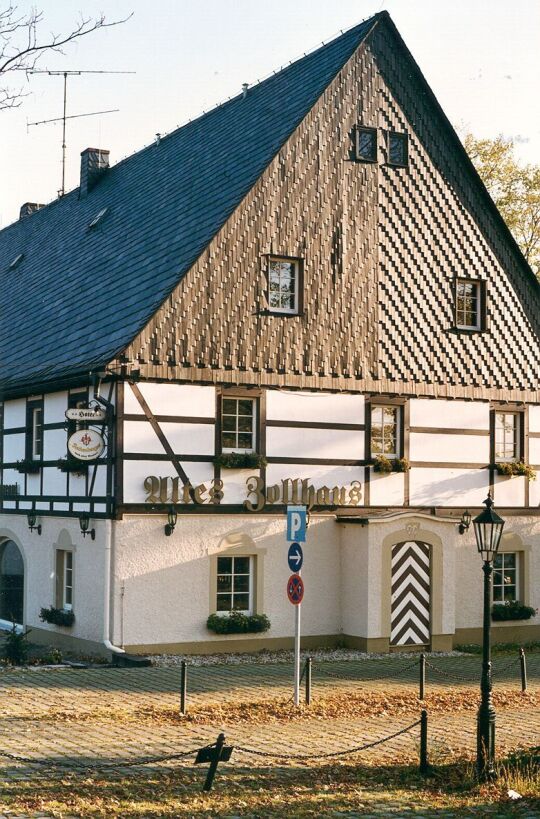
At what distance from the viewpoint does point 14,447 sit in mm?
27547

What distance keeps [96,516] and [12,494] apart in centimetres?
483

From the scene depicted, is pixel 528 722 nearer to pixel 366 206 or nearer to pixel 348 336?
pixel 348 336

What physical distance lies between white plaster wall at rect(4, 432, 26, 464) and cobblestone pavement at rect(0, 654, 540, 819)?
7.31 meters

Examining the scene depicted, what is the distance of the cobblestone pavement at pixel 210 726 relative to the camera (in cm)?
1435

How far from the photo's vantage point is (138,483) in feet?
74.2

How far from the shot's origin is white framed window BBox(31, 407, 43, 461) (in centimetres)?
2652

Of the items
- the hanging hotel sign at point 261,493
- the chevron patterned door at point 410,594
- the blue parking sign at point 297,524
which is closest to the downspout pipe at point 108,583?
the hanging hotel sign at point 261,493

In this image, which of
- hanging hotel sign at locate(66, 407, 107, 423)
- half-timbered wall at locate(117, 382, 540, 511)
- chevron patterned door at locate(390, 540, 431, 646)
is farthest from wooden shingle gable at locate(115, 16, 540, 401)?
chevron patterned door at locate(390, 540, 431, 646)

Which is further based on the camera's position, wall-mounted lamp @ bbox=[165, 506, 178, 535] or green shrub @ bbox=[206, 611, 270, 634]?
green shrub @ bbox=[206, 611, 270, 634]

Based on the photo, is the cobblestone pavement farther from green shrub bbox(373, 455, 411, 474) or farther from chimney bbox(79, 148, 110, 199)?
A: chimney bbox(79, 148, 110, 199)

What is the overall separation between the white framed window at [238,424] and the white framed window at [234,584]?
2.07 m

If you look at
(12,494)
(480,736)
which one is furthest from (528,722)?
(12,494)

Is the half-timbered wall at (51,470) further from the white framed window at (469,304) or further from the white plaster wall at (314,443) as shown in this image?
the white framed window at (469,304)

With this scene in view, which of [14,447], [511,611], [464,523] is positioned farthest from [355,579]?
[14,447]
